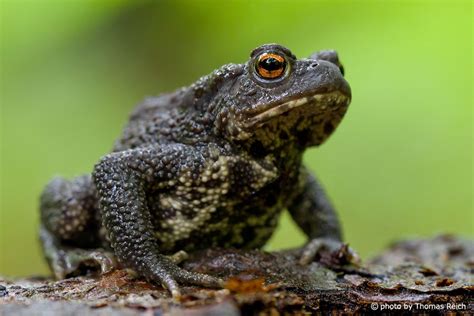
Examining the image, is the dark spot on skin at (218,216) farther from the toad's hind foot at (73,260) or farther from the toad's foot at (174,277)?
the toad's hind foot at (73,260)

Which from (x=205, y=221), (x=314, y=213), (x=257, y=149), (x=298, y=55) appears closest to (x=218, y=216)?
(x=205, y=221)

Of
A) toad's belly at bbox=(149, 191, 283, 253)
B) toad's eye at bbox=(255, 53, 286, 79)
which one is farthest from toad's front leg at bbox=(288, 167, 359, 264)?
toad's eye at bbox=(255, 53, 286, 79)

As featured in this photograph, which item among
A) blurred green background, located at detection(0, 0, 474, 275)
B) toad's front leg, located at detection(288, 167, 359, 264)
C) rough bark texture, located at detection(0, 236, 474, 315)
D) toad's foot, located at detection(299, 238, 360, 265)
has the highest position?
blurred green background, located at detection(0, 0, 474, 275)

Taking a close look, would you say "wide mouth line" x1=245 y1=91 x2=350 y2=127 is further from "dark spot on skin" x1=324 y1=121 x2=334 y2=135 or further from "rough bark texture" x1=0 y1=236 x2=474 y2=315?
"rough bark texture" x1=0 y1=236 x2=474 y2=315

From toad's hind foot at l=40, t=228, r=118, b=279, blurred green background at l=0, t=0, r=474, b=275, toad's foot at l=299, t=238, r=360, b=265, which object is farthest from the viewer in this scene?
blurred green background at l=0, t=0, r=474, b=275

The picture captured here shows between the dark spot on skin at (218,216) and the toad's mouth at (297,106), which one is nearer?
the toad's mouth at (297,106)

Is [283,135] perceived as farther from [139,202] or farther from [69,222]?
[69,222]

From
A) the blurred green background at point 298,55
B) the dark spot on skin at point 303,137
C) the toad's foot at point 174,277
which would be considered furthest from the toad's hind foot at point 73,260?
the blurred green background at point 298,55
